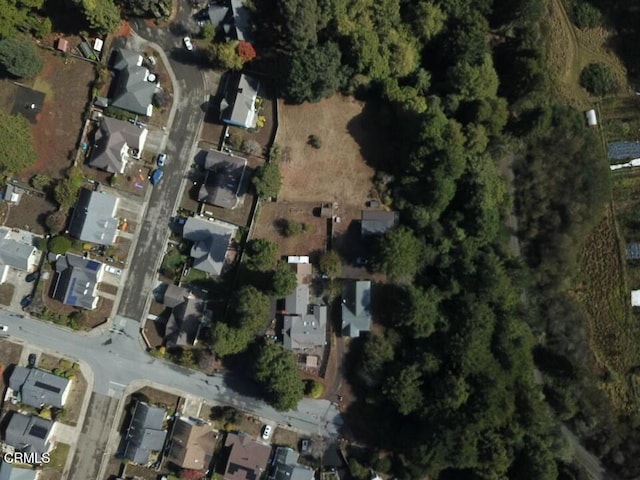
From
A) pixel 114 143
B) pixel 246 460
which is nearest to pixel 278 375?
pixel 246 460

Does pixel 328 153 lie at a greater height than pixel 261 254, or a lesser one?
greater

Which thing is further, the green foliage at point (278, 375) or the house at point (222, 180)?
the house at point (222, 180)

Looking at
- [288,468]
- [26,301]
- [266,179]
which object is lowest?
[288,468]

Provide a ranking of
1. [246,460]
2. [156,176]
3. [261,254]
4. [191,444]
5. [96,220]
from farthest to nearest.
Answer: [156,176] < [96,220] < [246,460] < [191,444] < [261,254]

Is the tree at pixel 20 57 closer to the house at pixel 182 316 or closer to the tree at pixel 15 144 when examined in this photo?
the tree at pixel 15 144

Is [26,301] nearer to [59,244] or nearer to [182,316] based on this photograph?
[59,244]

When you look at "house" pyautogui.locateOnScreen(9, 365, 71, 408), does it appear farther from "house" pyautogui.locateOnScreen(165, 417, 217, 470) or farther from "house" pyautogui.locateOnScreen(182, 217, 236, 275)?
"house" pyautogui.locateOnScreen(182, 217, 236, 275)

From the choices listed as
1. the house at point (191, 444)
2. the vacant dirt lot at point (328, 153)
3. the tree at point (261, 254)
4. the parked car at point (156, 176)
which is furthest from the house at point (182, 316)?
the vacant dirt lot at point (328, 153)

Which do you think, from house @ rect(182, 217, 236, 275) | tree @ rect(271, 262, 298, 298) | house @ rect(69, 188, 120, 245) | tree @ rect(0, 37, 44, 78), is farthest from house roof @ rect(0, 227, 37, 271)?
tree @ rect(271, 262, 298, 298)
